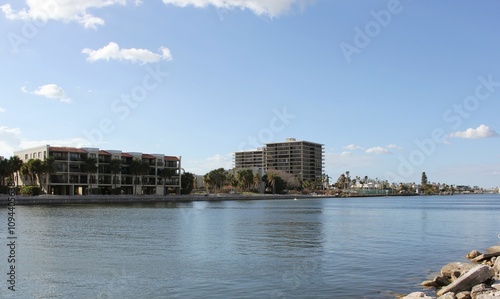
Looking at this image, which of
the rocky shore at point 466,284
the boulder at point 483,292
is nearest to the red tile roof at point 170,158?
the rocky shore at point 466,284

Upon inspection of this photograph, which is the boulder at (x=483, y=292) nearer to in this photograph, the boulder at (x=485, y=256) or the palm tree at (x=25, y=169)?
the boulder at (x=485, y=256)

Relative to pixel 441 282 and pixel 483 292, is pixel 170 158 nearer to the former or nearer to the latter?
pixel 441 282

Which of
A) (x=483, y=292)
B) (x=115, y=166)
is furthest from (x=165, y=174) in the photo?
(x=483, y=292)

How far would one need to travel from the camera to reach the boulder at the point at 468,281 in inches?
816

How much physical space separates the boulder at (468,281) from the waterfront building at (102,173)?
432 ft

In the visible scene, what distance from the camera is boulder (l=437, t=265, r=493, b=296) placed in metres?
Answer: 20.7

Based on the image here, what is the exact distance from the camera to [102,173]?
503 feet

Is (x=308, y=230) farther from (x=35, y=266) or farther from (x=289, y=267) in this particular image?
(x=35, y=266)

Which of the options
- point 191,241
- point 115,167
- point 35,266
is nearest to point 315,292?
point 35,266

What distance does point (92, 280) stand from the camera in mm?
24578

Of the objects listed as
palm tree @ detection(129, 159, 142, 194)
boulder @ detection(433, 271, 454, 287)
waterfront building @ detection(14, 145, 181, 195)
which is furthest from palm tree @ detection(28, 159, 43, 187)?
boulder @ detection(433, 271, 454, 287)

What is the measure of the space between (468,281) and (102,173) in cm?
14546

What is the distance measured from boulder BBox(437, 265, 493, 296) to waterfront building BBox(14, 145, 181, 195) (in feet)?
432

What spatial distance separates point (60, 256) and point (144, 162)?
133 meters
